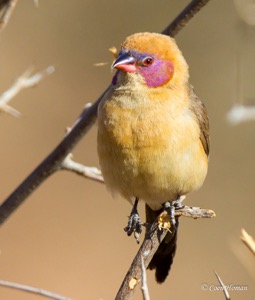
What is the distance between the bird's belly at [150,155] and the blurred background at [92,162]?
2.93 meters

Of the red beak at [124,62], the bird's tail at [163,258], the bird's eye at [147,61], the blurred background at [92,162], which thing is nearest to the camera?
the red beak at [124,62]

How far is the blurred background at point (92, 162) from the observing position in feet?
27.8

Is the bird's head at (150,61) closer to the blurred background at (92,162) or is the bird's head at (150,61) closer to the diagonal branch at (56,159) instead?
the diagonal branch at (56,159)

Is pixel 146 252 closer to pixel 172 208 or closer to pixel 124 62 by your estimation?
pixel 172 208

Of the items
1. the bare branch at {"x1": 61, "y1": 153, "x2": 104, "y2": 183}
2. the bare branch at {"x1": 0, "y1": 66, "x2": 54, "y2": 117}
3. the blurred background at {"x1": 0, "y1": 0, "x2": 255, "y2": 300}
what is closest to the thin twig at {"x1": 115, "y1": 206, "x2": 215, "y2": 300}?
the bare branch at {"x1": 61, "y1": 153, "x2": 104, "y2": 183}

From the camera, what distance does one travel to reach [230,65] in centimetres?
1098

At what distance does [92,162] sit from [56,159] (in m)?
5.68

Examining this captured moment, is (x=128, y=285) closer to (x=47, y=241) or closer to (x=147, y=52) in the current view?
(x=147, y=52)

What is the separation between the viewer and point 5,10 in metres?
3.83

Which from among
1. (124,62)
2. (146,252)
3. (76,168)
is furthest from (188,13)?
(146,252)

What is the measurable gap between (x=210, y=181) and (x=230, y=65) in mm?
1796

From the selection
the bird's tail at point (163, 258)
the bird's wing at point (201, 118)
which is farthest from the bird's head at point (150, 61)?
the bird's tail at point (163, 258)

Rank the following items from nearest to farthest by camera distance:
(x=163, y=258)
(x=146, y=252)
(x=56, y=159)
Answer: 1. (x=146, y=252)
2. (x=56, y=159)
3. (x=163, y=258)

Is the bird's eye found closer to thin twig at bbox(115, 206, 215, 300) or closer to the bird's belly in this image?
the bird's belly
